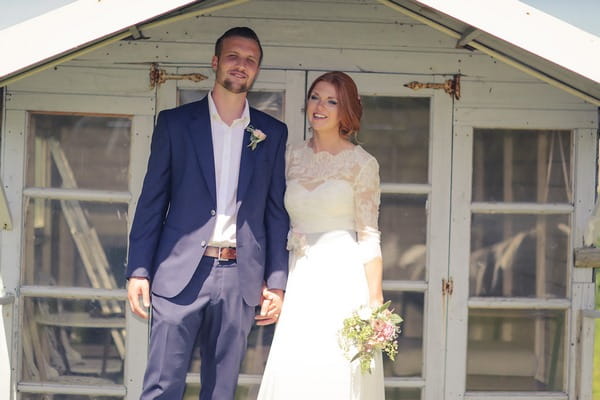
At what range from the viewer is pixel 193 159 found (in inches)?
152

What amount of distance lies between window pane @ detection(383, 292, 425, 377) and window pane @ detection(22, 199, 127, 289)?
4.88 feet

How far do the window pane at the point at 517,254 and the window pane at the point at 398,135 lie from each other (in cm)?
45

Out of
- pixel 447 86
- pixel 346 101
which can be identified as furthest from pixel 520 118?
pixel 346 101

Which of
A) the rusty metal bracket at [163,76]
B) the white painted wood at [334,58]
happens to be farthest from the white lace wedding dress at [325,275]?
the rusty metal bracket at [163,76]

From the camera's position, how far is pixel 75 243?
466 centimetres

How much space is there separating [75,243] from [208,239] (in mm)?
1168

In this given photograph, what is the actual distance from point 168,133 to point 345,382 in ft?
4.49

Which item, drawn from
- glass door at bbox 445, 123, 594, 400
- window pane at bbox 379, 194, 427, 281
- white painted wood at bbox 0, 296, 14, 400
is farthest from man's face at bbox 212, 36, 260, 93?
white painted wood at bbox 0, 296, 14, 400

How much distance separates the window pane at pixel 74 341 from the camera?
4660 mm

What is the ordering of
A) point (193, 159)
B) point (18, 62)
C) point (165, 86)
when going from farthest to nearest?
point (165, 86) → point (193, 159) → point (18, 62)

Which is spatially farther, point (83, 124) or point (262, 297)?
point (83, 124)

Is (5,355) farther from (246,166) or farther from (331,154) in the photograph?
(331,154)

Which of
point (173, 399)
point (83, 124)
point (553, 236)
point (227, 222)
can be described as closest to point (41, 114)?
point (83, 124)

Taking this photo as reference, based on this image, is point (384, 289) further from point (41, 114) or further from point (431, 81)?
point (41, 114)
